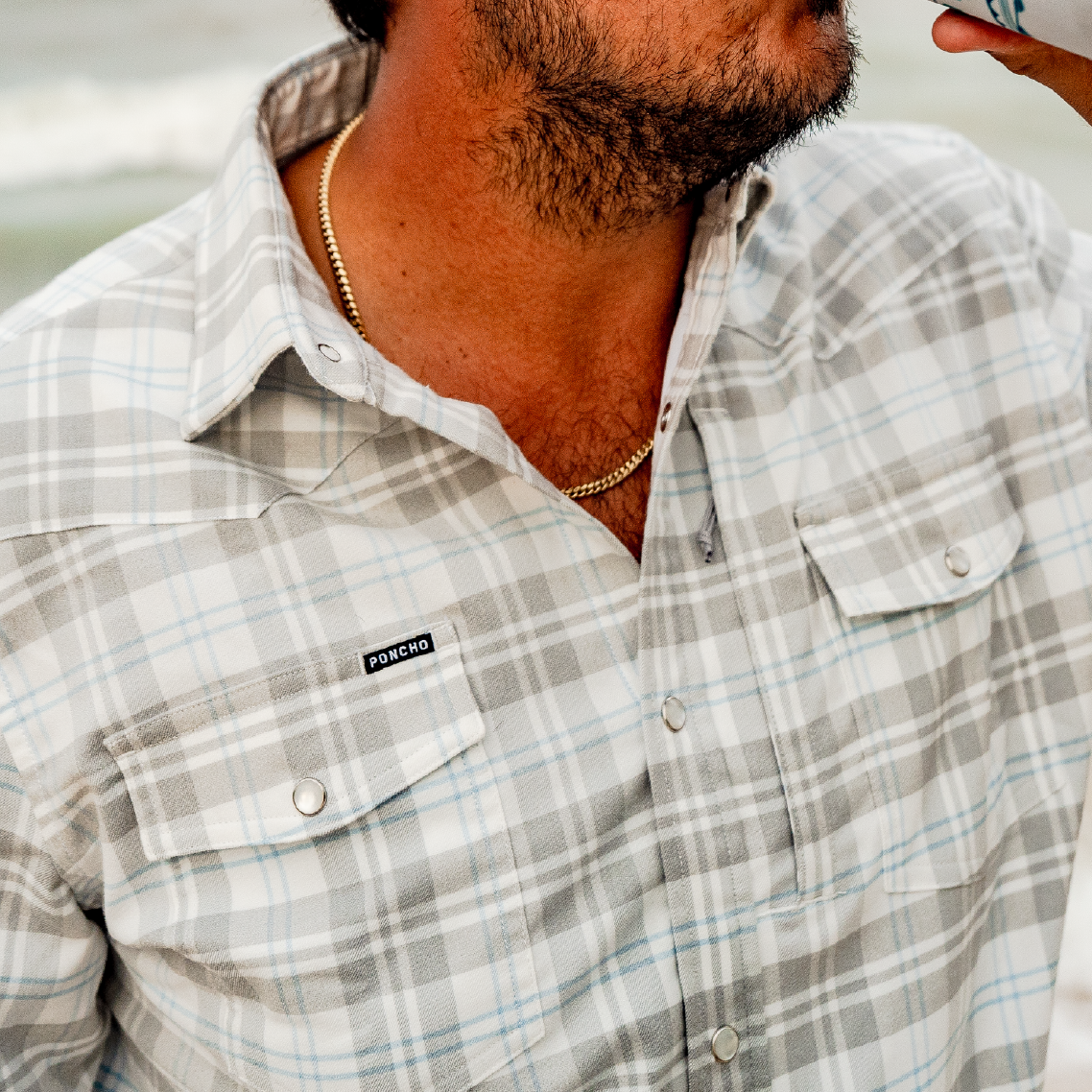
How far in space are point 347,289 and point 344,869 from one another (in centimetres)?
49

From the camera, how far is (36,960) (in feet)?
2.72

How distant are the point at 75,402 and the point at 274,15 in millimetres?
1852

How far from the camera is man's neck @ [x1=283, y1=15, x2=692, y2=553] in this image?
3.08 ft

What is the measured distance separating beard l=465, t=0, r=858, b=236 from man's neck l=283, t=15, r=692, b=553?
0.02m

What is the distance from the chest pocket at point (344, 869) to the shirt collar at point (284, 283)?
19 centimetres

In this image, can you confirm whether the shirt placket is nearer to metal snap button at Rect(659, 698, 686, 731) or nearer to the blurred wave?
metal snap button at Rect(659, 698, 686, 731)

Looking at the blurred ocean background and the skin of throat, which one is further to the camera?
the blurred ocean background

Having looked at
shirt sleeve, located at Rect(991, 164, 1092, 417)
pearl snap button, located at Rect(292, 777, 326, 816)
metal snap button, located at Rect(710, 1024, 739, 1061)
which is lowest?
metal snap button, located at Rect(710, 1024, 739, 1061)

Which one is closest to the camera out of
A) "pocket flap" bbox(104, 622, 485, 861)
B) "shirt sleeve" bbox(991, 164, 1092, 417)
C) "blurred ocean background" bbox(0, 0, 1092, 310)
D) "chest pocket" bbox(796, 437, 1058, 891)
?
"pocket flap" bbox(104, 622, 485, 861)

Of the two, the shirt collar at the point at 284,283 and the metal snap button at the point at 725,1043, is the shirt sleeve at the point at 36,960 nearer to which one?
the shirt collar at the point at 284,283

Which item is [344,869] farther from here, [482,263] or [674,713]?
[482,263]

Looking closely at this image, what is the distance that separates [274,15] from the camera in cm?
234

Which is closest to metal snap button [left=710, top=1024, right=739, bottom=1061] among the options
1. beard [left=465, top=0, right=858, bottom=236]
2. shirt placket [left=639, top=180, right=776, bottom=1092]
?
shirt placket [left=639, top=180, right=776, bottom=1092]

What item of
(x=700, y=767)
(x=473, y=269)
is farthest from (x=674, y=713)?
(x=473, y=269)
